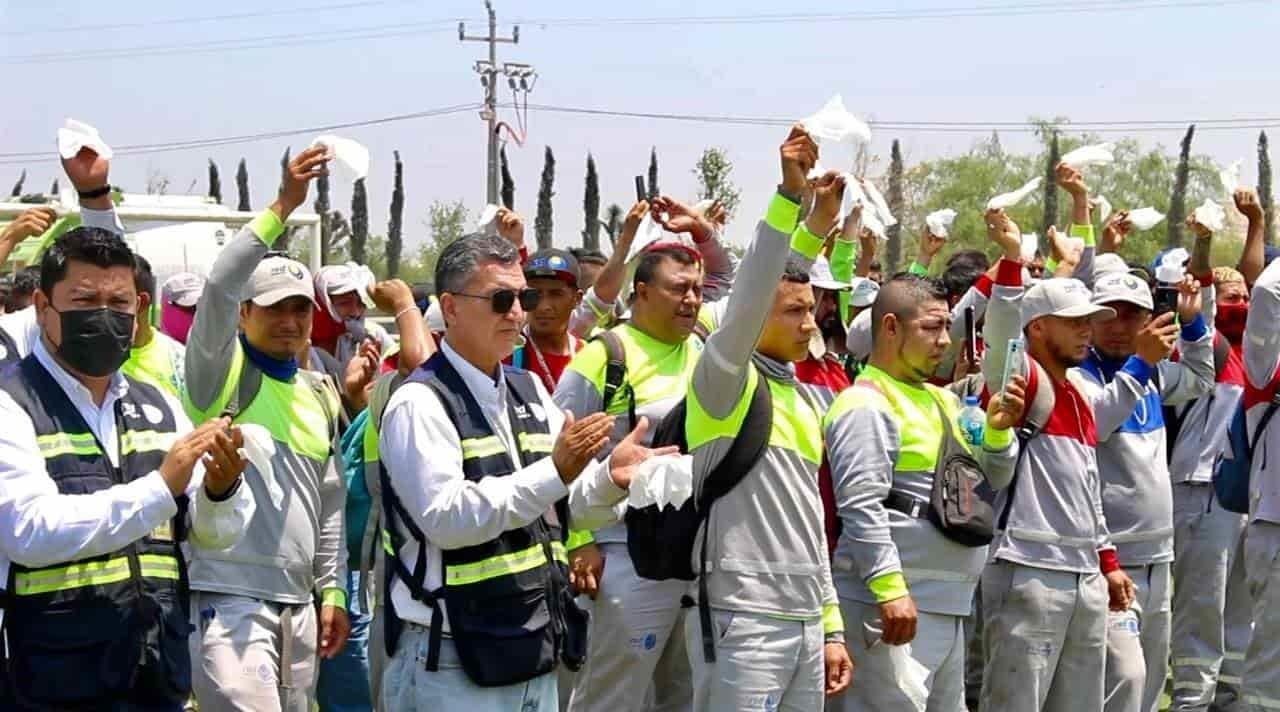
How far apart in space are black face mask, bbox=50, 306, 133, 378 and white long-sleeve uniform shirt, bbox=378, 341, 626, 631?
82 cm

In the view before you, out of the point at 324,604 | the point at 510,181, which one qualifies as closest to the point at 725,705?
the point at 324,604

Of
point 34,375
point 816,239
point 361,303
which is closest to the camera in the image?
point 34,375

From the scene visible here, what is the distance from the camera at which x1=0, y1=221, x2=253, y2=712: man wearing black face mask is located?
13.9 ft

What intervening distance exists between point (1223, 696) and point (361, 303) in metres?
5.57

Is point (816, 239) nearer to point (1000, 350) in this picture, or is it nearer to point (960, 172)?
point (1000, 350)

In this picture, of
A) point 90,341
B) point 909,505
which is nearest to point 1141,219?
point 909,505

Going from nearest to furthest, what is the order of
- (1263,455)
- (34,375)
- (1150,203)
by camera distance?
1. (34,375)
2. (1263,455)
3. (1150,203)

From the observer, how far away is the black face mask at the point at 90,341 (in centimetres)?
453

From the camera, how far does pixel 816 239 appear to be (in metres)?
5.51

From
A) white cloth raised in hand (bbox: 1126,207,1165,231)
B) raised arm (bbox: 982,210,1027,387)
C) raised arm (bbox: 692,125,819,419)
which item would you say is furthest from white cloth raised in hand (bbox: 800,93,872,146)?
white cloth raised in hand (bbox: 1126,207,1165,231)

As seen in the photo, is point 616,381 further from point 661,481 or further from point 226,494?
point 226,494

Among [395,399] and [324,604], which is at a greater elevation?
[395,399]

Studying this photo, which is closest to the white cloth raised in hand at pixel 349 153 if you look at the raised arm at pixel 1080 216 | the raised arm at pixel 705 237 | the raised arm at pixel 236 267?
the raised arm at pixel 236 267

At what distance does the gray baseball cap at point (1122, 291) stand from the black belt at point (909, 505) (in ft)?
5.87
